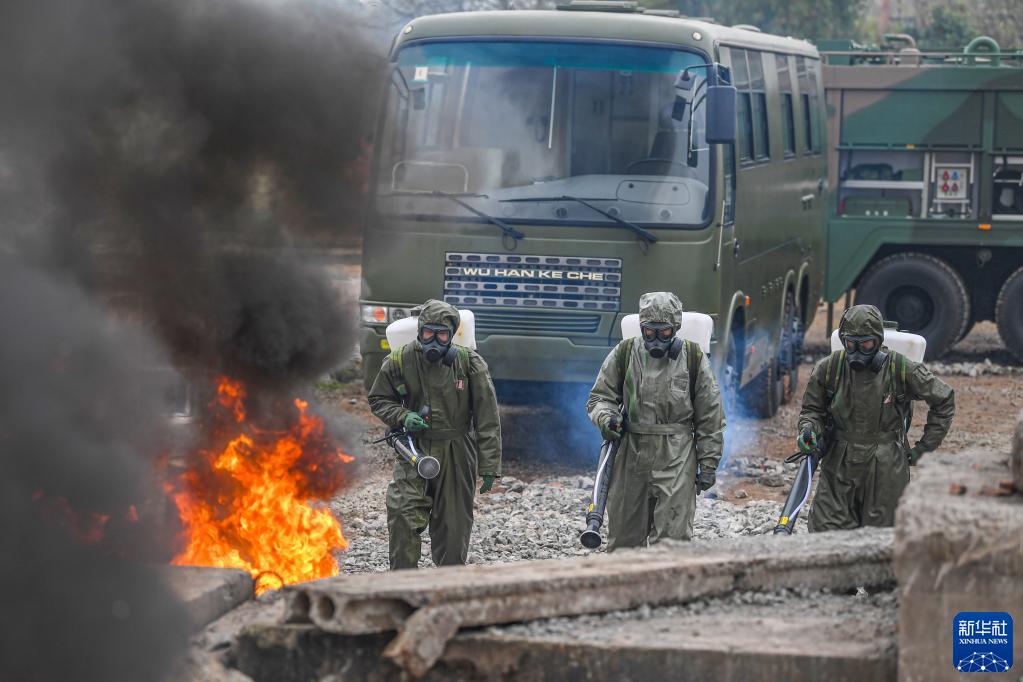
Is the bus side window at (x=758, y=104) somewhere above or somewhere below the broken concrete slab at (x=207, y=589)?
above

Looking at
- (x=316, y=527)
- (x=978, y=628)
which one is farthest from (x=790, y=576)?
(x=316, y=527)

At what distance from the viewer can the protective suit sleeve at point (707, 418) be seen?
268 inches

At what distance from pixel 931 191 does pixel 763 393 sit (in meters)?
4.09

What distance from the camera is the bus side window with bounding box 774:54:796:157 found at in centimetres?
1215

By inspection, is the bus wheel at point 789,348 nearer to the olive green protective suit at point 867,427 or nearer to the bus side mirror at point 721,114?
the bus side mirror at point 721,114

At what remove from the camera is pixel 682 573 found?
5.18m

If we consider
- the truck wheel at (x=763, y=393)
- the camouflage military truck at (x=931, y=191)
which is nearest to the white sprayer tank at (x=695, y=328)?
the truck wheel at (x=763, y=393)

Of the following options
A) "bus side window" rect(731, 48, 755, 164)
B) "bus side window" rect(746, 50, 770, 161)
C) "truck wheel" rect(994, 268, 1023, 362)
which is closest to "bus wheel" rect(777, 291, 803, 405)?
"bus side window" rect(746, 50, 770, 161)

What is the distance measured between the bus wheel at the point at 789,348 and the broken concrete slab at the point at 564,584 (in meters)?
7.31

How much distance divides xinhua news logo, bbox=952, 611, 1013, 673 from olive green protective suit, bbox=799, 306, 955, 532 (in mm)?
2301

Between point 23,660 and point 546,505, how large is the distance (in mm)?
4361

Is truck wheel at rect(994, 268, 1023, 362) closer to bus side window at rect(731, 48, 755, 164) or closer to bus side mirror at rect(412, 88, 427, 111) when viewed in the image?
bus side window at rect(731, 48, 755, 164)

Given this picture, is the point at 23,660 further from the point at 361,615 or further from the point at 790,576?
the point at 790,576

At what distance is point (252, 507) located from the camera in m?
7.15
